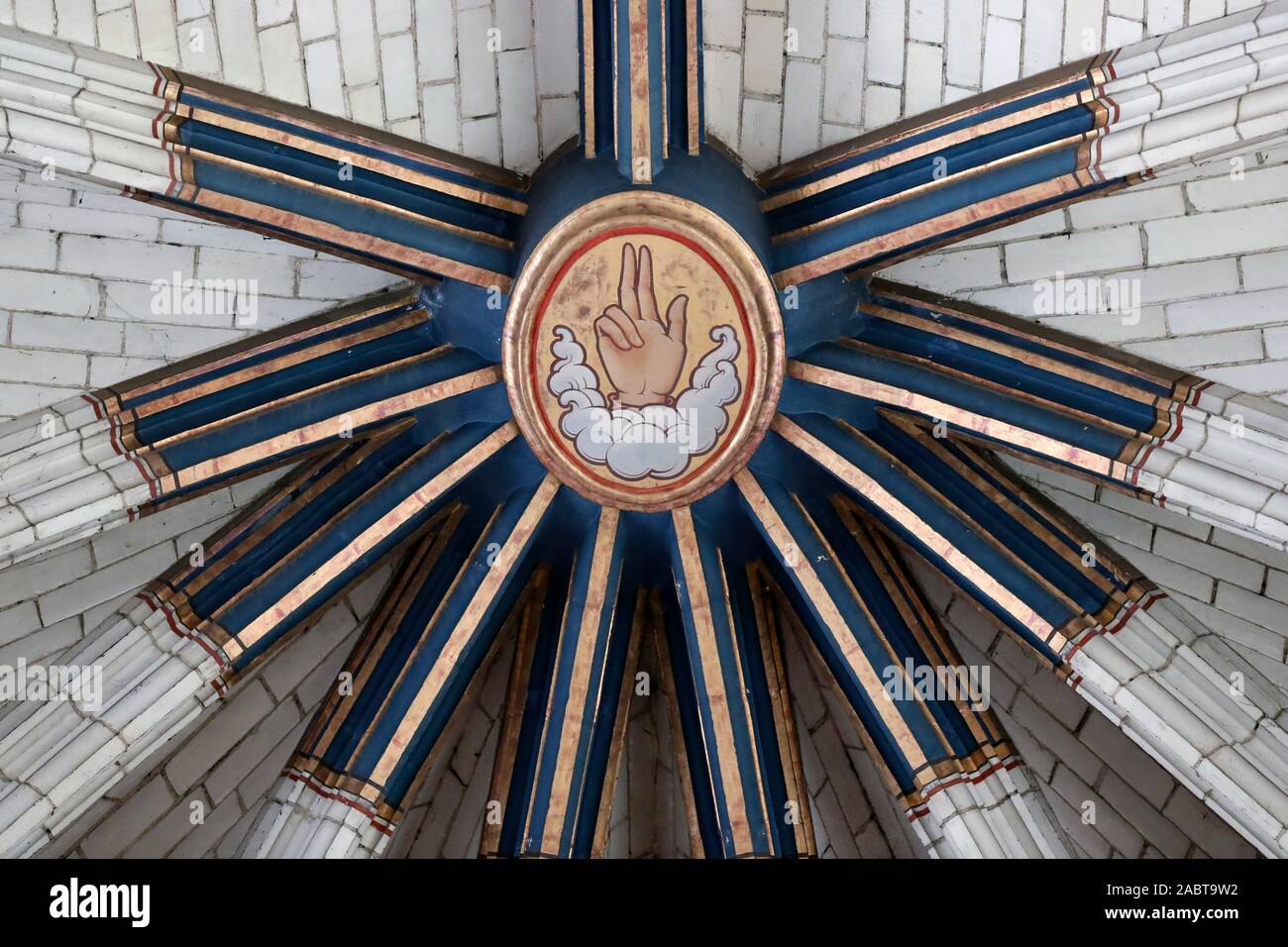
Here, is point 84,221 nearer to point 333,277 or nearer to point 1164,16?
point 333,277

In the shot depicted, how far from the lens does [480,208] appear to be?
27.6 feet

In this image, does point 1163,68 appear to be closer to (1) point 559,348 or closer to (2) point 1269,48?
(2) point 1269,48

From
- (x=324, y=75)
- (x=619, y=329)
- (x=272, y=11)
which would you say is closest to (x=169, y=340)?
(x=324, y=75)

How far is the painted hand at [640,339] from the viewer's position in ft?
26.5

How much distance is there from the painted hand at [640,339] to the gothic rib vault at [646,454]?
16 millimetres

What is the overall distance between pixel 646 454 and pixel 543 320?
0.80m

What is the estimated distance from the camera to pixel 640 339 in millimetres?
8164

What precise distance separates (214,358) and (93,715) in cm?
172

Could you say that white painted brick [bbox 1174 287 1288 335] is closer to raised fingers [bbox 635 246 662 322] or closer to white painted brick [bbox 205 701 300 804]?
raised fingers [bbox 635 246 662 322]

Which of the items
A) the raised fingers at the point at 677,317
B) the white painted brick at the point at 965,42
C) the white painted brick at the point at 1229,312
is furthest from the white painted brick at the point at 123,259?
the white painted brick at the point at 1229,312

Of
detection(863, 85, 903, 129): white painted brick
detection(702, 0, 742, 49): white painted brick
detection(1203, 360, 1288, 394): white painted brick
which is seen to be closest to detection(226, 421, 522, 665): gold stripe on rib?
detection(702, 0, 742, 49): white painted brick

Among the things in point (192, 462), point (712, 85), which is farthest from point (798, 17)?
point (192, 462)

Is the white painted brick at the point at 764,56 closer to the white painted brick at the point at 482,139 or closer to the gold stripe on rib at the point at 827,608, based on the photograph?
the white painted brick at the point at 482,139
